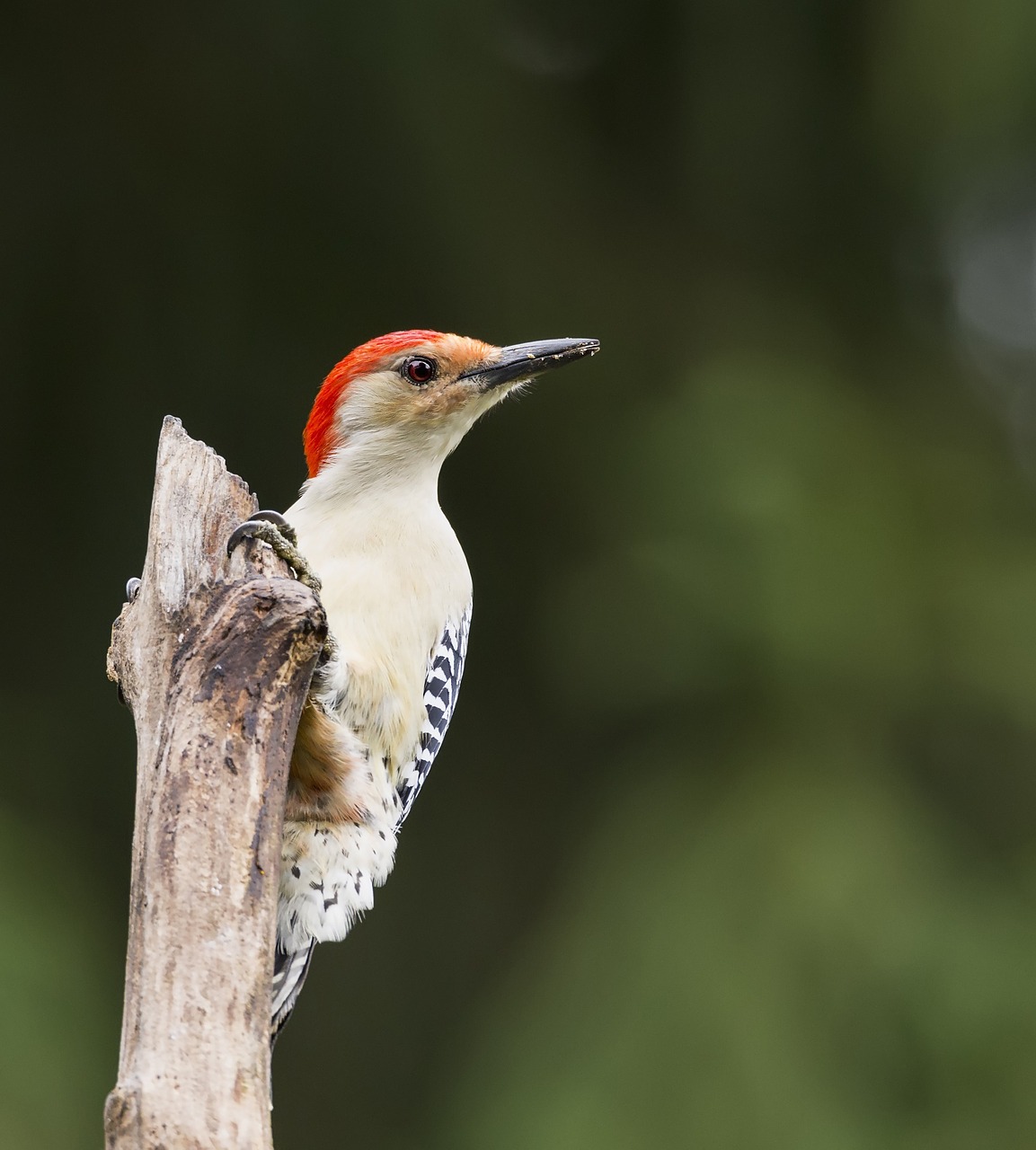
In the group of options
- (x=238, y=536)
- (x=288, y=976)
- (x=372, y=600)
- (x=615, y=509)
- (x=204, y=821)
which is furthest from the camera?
(x=615, y=509)

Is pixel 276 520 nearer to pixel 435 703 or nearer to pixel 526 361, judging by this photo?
pixel 435 703

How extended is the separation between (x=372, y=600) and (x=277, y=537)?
67 cm

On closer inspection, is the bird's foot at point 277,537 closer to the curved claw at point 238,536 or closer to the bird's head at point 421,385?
the curved claw at point 238,536

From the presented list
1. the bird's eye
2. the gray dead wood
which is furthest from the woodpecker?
the gray dead wood

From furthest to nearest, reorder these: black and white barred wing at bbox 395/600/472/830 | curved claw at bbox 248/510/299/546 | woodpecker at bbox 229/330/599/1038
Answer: black and white barred wing at bbox 395/600/472/830, woodpecker at bbox 229/330/599/1038, curved claw at bbox 248/510/299/546

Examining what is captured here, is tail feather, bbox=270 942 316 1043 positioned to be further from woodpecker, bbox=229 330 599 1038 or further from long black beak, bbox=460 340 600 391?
long black beak, bbox=460 340 600 391

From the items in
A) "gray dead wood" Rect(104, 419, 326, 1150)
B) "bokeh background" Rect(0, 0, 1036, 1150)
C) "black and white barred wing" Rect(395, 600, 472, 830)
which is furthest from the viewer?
"bokeh background" Rect(0, 0, 1036, 1150)

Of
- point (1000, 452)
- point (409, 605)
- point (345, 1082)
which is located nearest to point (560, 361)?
point (409, 605)

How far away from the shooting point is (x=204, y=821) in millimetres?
2354

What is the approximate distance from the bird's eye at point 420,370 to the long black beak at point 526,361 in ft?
0.30

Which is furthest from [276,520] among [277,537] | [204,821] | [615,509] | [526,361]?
[615,509]

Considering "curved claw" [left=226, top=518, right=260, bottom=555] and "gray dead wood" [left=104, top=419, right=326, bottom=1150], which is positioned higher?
"curved claw" [left=226, top=518, right=260, bottom=555]

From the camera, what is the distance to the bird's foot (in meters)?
2.78

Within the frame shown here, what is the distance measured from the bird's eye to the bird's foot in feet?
3.33
